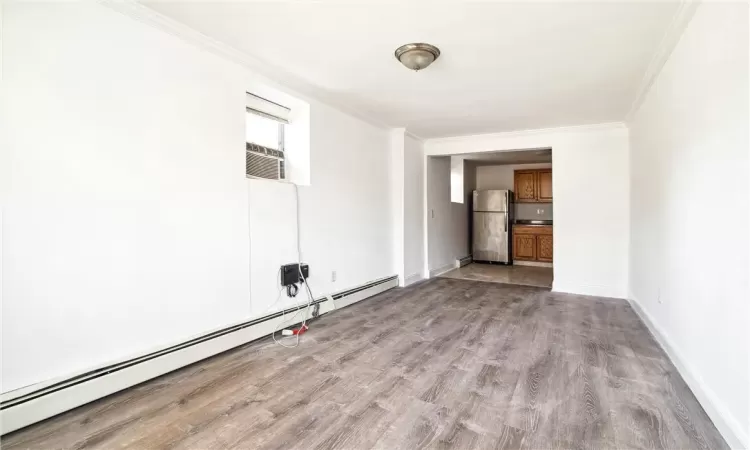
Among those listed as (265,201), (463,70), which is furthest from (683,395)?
(265,201)

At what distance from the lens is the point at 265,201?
3.11 meters

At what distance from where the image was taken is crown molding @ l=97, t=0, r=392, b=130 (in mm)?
2135

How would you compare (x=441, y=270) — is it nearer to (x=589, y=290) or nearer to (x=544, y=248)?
(x=589, y=290)

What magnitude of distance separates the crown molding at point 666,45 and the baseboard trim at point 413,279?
3.52 m

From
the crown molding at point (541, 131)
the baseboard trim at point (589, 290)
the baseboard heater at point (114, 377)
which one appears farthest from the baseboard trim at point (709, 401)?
the baseboard heater at point (114, 377)

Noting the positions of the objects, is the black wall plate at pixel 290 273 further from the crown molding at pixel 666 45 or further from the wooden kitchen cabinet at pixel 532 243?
the wooden kitchen cabinet at pixel 532 243

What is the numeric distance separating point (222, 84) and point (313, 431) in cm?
250

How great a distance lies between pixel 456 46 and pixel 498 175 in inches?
240

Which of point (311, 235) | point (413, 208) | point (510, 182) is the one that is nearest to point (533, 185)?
point (510, 182)

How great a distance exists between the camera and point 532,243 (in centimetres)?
754

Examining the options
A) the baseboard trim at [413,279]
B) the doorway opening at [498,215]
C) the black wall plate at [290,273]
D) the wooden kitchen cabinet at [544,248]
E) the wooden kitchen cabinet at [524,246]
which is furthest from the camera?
the wooden kitchen cabinet at [524,246]

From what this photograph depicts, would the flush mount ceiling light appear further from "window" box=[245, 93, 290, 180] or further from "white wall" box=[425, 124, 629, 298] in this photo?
"white wall" box=[425, 124, 629, 298]

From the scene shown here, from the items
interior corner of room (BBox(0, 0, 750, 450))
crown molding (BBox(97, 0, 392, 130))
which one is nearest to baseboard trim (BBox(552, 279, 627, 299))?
interior corner of room (BBox(0, 0, 750, 450))

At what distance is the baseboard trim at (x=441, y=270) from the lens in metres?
6.08
